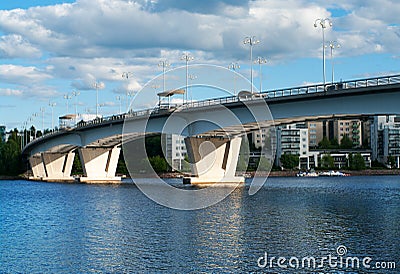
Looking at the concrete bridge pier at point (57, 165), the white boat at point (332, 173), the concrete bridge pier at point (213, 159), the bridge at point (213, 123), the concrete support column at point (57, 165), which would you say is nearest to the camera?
the bridge at point (213, 123)

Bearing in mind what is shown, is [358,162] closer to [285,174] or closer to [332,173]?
[332,173]

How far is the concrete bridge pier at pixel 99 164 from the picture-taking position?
11762cm

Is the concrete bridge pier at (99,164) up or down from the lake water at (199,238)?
up

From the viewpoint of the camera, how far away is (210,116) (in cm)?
8312

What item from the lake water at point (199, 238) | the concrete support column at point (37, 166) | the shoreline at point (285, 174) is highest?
the concrete support column at point (37, 166)

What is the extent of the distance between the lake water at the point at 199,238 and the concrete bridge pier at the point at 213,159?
29.6 metres

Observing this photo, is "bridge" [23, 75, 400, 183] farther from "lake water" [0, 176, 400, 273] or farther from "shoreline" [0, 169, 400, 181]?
"shoreline" [0, 169, 400, 181]

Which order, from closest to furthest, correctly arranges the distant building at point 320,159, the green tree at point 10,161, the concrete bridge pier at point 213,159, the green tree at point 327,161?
the concrete bridge pier at point 213,159, the green tree at point 10,161, the green tree at point 327,161, the distant building at point 320,159

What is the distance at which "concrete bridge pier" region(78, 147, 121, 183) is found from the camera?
Answer: 386 feet

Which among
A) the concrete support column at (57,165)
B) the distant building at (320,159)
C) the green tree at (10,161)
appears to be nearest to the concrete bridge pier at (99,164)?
the concrete support column at (57,165)

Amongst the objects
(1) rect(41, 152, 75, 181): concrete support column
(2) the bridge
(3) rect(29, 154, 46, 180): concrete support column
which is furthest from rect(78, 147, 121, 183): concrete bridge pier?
(3) rect(29, 154, 46, 180): concrete support column

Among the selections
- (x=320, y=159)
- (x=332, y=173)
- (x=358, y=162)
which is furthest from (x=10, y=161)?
(x=358, y=162)

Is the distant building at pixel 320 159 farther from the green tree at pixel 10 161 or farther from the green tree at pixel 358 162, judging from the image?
the green tree at pixel 10 161

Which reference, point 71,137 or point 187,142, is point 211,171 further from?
point 71,137
